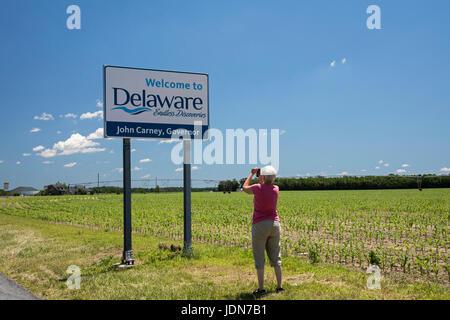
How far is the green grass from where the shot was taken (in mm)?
6125

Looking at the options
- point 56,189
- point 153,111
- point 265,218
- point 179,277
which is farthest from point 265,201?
point 56,189

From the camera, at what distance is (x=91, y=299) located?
6.03 meters

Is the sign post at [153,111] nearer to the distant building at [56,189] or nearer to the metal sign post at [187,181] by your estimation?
the metal sign post at [187,181]

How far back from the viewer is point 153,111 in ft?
32.0

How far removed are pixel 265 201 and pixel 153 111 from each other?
5.26m

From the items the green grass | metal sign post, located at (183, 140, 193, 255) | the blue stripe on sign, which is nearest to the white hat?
the green grass

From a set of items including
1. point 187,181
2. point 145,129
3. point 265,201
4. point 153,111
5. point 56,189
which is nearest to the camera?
point 265,201

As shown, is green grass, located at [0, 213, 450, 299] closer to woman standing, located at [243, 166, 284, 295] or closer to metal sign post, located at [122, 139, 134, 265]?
metal sign post, located at [122, 139, 134, 265]

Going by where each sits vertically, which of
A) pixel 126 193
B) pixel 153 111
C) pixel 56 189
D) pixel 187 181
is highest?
pixel 153 111

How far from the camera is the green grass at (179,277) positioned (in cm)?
612

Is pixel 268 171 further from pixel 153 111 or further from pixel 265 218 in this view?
pixel 153 111

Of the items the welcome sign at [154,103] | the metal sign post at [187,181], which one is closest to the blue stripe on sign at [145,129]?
the welcome sign at [154,103]
